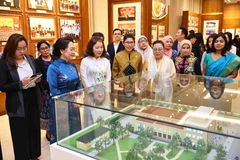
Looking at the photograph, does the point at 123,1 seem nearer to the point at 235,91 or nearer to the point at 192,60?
the point at 192,60

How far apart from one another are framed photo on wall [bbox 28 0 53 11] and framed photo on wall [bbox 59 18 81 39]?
38cm

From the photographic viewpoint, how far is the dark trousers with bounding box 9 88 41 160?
2256 mm

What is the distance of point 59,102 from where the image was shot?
1687 mm

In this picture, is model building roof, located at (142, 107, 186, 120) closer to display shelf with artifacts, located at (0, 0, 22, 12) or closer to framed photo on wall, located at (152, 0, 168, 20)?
display shelf with artifacts, located at (0, 0, 22, 12)

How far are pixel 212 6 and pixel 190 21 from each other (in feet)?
7.51

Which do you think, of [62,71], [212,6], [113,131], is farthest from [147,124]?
[212,6]

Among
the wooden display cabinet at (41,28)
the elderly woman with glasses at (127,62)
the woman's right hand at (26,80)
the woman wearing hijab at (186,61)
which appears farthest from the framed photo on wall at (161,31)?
the woman's right hand at (26,80)

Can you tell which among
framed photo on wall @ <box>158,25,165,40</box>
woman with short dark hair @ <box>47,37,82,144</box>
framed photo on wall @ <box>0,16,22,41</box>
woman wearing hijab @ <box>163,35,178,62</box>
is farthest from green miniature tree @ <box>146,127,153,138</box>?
framed photo on wall @ <box>158,25,165,40</box>

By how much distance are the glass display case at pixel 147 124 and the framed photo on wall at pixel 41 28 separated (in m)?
2.83

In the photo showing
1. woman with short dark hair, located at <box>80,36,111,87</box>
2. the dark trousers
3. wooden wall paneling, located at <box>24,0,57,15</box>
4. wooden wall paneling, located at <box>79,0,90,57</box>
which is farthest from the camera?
wooden wall paneling, located at <box>79,0,90,57</box>

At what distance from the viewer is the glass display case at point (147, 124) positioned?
1263mm

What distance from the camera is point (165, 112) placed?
149 cm

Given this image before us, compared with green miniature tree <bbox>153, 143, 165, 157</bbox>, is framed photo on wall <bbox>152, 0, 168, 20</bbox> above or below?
above

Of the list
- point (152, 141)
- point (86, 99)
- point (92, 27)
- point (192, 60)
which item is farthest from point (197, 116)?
point (92, 27)
